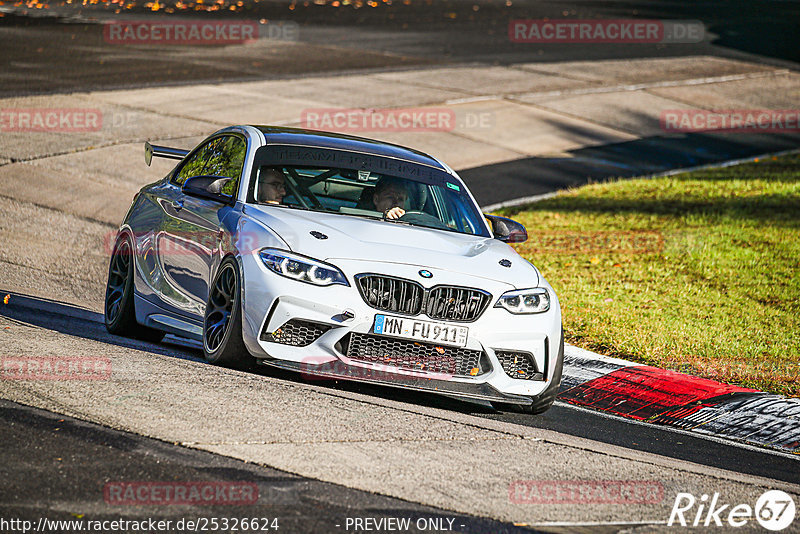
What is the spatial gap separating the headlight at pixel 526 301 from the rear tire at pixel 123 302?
9.69 feet

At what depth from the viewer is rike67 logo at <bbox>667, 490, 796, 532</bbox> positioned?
5402 mm

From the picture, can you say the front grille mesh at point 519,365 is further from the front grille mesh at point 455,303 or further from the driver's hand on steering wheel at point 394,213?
the driver's hand on steering wheel at point 394,213

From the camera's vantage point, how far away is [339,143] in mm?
8602

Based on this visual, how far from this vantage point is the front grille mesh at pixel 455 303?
685cm

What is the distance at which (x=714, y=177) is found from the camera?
1903 cm

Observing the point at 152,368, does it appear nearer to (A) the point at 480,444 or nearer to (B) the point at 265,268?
(B) the point at 265,268

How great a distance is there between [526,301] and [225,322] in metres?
1.90

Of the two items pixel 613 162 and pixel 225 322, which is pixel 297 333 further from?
pixel 613 162

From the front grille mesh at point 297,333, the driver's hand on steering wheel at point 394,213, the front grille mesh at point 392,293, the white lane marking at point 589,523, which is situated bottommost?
the white lane marking at point 589,523

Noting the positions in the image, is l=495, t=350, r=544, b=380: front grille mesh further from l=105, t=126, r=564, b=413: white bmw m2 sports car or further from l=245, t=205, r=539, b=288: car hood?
l=245, t=205, r=539, b=288: car hood

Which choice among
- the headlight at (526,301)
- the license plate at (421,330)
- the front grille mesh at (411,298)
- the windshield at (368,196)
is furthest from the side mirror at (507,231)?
the license plate at (421,330)

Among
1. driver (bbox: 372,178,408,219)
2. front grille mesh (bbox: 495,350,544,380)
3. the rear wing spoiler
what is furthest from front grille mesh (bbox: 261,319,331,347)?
the rear wing spoiler

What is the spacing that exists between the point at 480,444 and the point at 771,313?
602 centimetres

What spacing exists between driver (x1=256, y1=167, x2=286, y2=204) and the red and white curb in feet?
8.41
